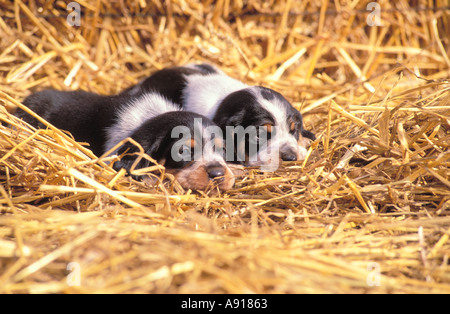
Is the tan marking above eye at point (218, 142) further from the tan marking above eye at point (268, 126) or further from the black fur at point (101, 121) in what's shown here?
the tan marking above eye at point (268, 126)

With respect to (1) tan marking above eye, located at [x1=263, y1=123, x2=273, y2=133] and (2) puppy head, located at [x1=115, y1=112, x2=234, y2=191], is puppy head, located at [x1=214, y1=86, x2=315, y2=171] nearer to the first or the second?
(1) tan marking above eye, located at [x1=263, y1=123, x2=273, y2=133]

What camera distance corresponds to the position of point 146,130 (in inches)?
151

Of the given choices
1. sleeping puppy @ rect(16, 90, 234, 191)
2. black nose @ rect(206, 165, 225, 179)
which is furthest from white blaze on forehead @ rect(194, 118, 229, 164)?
black nose @ rect(206, 165, 225, 179)

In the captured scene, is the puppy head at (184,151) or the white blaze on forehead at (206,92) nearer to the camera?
the puppy head at (184,151)

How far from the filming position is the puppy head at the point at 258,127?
425 centimetres

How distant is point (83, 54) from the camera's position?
6320mm

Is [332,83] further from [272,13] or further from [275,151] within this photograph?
[275,151]

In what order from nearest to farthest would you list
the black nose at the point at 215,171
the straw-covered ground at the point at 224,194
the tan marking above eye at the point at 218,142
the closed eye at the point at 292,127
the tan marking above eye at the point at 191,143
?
the straw-covered ground at the point at 224,194 < the black nose at the point at 215,171 < the tan marking above eye at the point at 191,143 < the tan marking above eye at the point at 218,142 < the closed eye at the point at 292,127

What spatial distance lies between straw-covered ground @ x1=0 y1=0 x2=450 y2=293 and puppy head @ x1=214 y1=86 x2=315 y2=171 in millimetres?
308

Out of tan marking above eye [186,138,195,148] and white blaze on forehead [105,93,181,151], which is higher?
white blaze on forehead [105,93,181,151]

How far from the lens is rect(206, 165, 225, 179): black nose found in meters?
3.57

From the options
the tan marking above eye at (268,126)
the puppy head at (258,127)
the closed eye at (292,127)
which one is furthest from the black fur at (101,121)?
the closed eye at (292,127)

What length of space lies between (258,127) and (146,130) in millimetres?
1100
